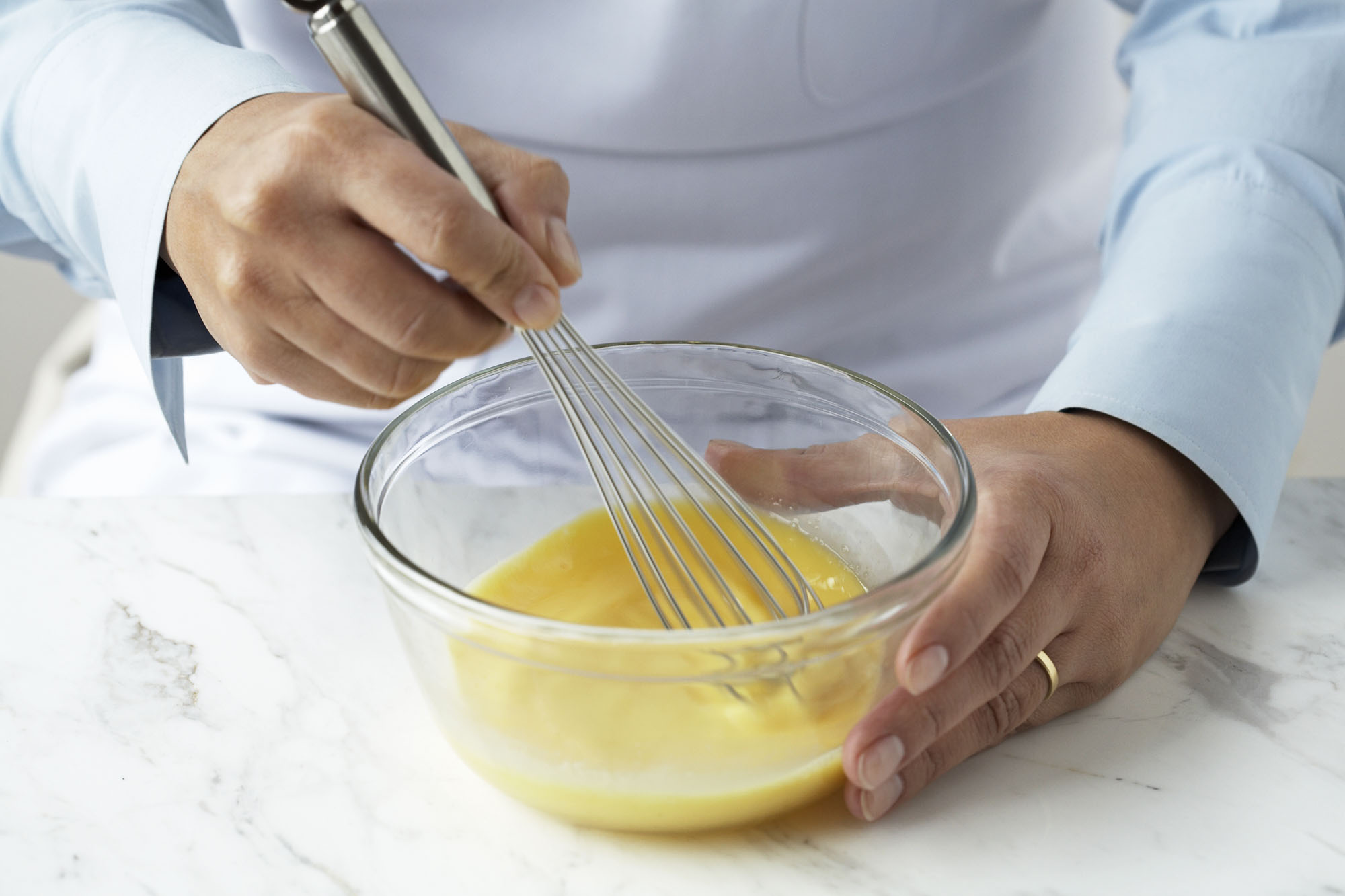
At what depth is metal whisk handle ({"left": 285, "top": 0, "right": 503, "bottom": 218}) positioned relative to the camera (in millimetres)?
307

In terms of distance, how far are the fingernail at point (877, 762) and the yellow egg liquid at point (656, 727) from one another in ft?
0.03

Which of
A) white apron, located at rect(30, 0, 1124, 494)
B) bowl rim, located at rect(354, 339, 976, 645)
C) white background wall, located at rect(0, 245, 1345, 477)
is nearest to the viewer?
bowl rim, located at rect(354, 339, 976, 645)

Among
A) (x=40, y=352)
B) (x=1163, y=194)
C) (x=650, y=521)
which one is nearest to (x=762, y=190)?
(x=1163, y=194)

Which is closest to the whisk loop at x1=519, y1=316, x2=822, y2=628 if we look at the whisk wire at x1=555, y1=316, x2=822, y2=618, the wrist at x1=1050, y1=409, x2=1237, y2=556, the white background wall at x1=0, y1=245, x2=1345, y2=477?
the whisk wire at x1=555, y1=316, x2=822, y2=618

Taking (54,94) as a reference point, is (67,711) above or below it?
below

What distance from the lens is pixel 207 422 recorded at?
0.72m

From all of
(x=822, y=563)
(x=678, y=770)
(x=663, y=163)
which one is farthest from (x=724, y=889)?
(x=663, y=163)

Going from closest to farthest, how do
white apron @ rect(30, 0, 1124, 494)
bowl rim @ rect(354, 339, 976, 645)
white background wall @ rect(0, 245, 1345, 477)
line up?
bowl rim @ rect(354, 339, 976, 645)
white apron @ rect(30, 0, 1124, 494)
white background wall @ rect(0, 245, 1345, 477)

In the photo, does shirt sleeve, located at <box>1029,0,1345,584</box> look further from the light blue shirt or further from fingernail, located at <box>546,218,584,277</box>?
fingernail, located at <box>546,218,584,277</box>

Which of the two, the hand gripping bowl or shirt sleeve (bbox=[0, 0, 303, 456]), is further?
shirt sleeve (bbox=[0, 0, 303, 456])

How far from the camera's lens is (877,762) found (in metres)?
0.35

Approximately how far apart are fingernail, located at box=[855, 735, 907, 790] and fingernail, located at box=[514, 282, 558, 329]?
6.5 inches

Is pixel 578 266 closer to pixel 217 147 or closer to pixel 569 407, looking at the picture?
pixel 569 407

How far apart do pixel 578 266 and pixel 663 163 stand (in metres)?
0.31
